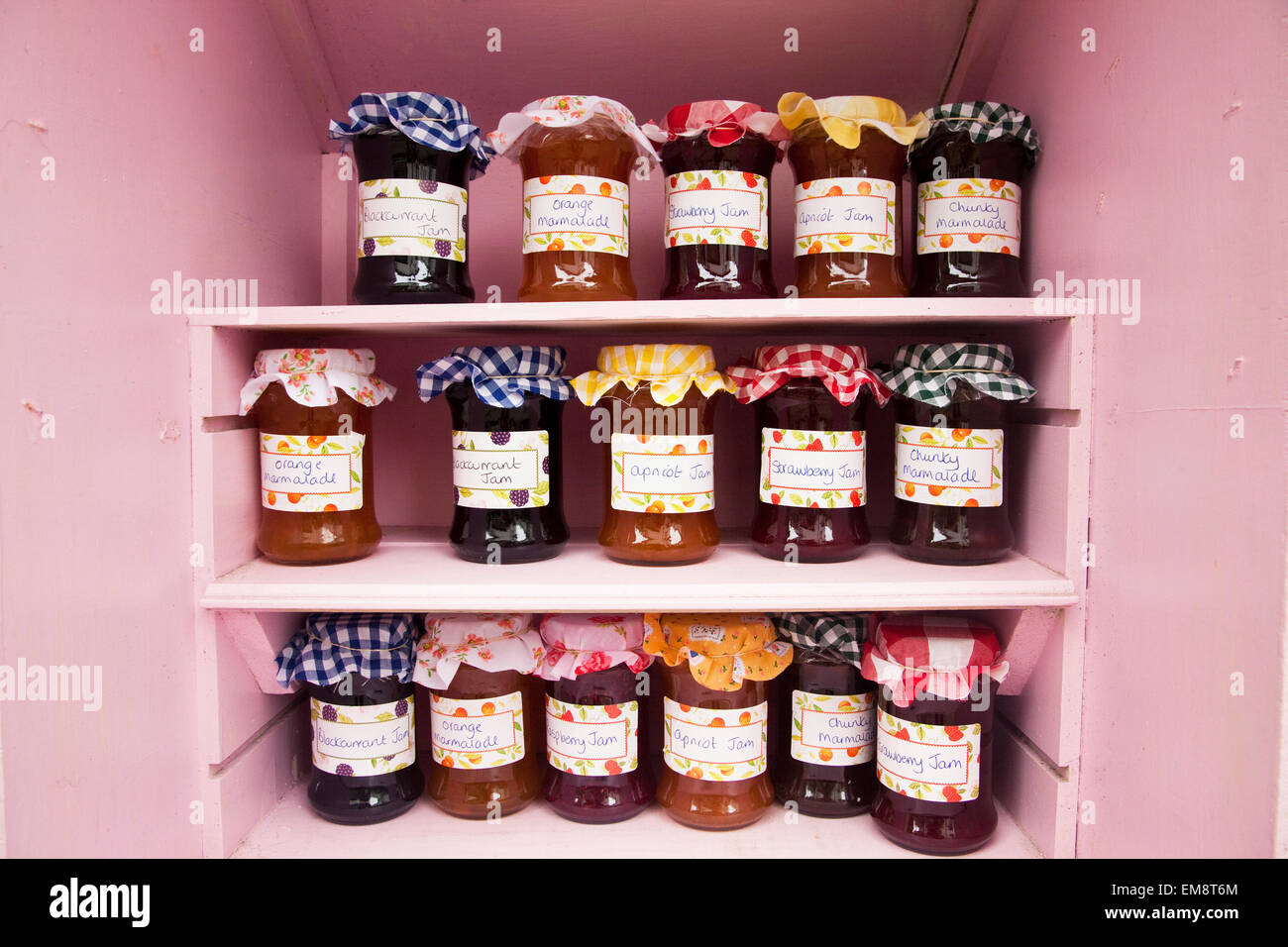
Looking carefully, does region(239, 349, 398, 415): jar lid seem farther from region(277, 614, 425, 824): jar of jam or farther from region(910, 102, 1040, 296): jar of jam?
region(910, 102, 1040, 296): jar of jam

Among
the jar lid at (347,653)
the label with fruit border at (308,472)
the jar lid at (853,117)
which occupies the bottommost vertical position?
the jar lid at (347,653)

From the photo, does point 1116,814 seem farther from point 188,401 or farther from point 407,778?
point 188,401

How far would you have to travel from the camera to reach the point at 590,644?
0.99 m

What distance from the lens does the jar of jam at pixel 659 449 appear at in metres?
0.98

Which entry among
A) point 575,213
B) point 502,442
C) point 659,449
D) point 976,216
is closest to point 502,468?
point 502,442

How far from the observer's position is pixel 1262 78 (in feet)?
2.10

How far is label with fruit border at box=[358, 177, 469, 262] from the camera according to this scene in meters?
0.98

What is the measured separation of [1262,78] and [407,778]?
1093 millimetres

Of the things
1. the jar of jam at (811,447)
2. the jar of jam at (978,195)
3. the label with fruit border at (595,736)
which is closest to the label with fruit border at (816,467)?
the jar of jam at (811,447)

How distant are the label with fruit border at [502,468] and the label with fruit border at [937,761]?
498mm

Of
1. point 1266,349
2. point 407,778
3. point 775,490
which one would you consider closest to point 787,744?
point 775,490

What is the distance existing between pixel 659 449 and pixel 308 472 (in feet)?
1.31

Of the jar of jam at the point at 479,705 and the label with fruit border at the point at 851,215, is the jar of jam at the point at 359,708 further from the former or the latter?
the label with fruit border at the point at 851,215

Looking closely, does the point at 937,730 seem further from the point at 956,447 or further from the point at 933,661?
the point at 956,447
